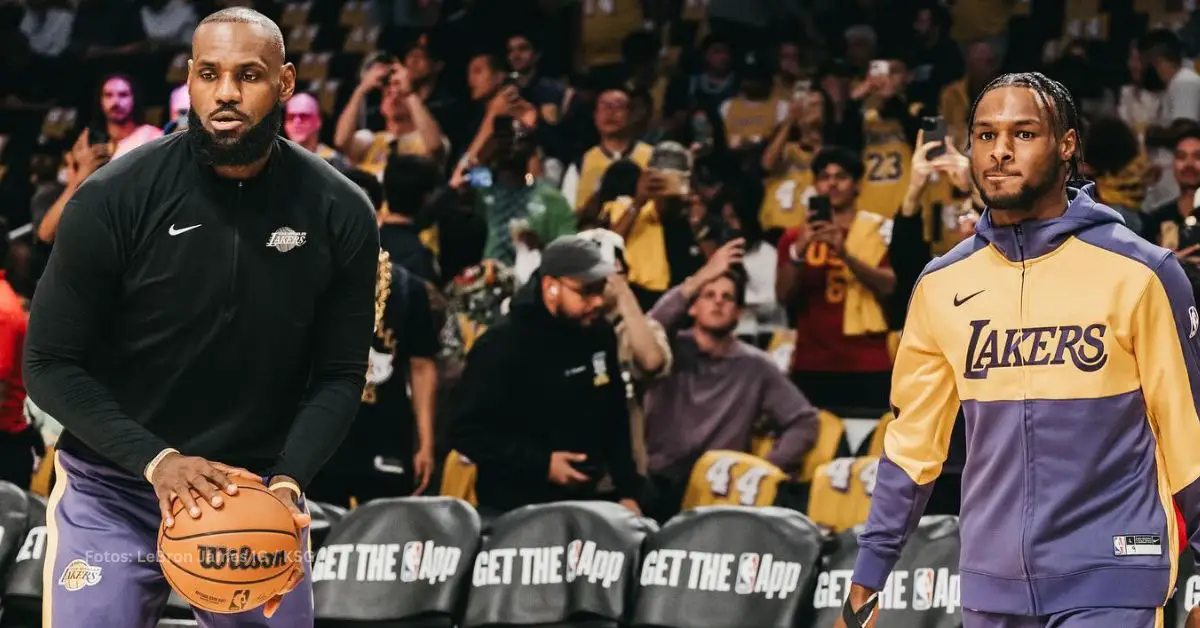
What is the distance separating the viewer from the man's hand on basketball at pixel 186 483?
4.07m

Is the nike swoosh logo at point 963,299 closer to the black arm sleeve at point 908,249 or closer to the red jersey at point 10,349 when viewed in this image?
the black arm sleeve at point 908,249

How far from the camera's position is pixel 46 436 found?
28.7 ft

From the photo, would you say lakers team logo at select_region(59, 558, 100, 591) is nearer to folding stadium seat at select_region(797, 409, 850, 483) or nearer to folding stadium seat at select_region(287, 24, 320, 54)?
folding stadium seat at select_region(797, 409, 850, 483)

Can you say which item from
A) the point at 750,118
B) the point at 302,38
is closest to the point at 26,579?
the point at 750,118

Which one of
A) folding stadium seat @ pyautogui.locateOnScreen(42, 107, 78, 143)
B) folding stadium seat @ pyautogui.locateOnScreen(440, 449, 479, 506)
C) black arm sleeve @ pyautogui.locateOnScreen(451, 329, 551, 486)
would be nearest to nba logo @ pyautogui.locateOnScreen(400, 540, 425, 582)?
black arm sleeve @ pyautogui.locateOnScreen(451, 329, 551, 486)

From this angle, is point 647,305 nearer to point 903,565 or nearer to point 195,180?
point 903,565

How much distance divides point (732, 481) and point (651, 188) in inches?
87.0

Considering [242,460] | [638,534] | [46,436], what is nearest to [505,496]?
[638,534]

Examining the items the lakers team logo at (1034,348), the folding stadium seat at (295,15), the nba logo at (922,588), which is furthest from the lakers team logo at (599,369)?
the folding stadium seat at (295,15)

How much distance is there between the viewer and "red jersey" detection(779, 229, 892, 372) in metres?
9.12

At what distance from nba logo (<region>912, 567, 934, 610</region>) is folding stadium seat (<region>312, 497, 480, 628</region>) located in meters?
1.62

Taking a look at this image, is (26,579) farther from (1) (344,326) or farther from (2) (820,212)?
(2) (820,212)

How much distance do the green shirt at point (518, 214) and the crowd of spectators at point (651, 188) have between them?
14 millimetres

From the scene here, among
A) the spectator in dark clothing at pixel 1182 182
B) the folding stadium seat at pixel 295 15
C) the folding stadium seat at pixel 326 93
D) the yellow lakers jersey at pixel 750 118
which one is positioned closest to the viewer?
the spectator in dark clothing at pixel 1182 182
